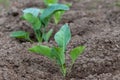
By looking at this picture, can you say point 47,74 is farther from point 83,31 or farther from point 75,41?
point 83,31

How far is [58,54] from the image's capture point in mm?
2309

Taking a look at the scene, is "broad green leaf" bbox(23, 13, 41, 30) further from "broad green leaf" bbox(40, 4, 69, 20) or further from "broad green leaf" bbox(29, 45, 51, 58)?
"broad green leaf" bbox(29, 45, 51, 58)

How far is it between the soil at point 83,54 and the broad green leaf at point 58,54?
0.31 ft

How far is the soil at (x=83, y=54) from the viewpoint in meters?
2.35

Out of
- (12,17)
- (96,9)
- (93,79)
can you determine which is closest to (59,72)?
(93,79)

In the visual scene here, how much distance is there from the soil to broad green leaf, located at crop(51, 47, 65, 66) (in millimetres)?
93

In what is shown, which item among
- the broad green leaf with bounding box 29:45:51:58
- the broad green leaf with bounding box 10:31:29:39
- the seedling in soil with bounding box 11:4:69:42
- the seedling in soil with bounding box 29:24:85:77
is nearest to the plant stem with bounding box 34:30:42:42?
the seedling in soil with bounding box 11:4:69:42

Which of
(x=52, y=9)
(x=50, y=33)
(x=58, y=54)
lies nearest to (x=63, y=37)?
(x=58, y=54)

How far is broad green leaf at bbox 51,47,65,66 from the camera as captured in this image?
7.50 feet

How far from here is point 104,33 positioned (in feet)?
9.61

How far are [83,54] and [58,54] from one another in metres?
0.30

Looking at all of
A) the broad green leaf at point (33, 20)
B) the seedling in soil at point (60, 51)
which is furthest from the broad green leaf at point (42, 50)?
the broad green leaf at point (33, 20)

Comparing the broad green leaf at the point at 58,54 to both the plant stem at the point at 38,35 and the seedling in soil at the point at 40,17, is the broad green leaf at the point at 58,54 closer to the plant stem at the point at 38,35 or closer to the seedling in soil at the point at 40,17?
the seedling in soil at the point at 40,17

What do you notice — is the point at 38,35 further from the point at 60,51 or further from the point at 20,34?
the point at 60,51
